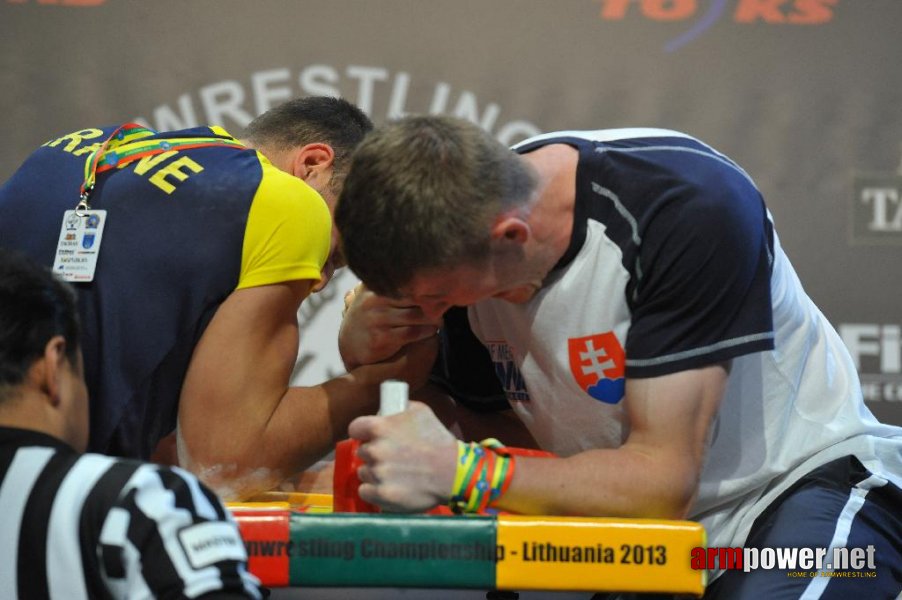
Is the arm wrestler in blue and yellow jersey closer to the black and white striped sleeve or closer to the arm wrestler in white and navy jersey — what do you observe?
the arm wrestler in white and navy jersey

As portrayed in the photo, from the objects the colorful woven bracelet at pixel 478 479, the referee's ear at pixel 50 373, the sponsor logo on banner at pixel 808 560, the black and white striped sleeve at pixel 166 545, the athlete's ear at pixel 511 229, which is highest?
the athlete's ear at pixel 511 229

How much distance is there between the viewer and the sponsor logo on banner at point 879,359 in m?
3.22

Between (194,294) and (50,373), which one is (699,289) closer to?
(194,294)

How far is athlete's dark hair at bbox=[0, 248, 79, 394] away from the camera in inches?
46.1

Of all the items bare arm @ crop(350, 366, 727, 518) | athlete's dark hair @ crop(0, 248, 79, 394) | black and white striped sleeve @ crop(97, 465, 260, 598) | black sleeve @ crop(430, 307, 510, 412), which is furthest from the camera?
black sleeve @ crop(430, 307, 510, 412)

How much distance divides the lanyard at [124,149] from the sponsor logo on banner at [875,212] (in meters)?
2.17

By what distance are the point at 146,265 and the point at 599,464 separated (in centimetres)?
70

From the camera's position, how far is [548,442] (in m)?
1.77

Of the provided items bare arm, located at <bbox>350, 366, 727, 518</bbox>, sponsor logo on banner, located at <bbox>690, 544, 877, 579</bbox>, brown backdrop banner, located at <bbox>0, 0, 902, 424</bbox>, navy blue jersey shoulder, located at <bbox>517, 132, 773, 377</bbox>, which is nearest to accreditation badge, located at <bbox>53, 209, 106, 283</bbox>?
bare arm, located at <bbox>350, 366, 727, 518</bbox>

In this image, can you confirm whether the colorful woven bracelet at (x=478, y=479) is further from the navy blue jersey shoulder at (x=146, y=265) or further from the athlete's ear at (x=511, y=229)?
the navy blue jersey shoulder at (x=146, y=265)

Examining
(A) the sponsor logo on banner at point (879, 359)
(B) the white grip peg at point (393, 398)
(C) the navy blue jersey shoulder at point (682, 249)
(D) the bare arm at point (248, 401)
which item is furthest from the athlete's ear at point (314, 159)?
(A) the sponsor logo on banner at point (879, 359)

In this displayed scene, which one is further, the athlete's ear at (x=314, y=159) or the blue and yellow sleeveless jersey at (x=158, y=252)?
the athlete's ear at (x=314, y=159)

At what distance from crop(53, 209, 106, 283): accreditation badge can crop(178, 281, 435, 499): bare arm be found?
195 mm

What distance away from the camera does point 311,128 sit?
84.7 inches
